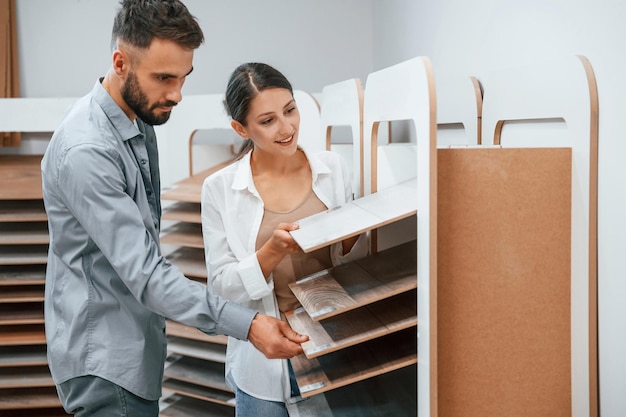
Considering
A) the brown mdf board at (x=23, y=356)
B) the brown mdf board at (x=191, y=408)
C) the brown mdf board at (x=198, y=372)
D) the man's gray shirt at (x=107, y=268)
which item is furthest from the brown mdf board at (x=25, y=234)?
the man's gray shirt at (x=107, y=268)

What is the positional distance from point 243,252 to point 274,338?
27 cm

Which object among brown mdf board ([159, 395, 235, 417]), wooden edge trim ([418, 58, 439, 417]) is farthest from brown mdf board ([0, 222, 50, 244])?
wooden edge trim ([418, 58, 439, 417])

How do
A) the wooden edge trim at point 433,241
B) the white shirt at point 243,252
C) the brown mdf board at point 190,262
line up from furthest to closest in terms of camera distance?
the brown mdf board at point 190,262 → the white shirt at point 243,252 → the wooden edge trim at point 433,241

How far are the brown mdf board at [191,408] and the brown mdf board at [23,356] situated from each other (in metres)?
0.58

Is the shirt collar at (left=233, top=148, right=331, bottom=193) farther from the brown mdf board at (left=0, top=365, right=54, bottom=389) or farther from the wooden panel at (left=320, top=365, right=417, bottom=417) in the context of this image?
the brown mdf board at (left=0, top=365, right=54, bottom=389)

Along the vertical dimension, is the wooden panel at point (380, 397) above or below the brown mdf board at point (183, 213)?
below

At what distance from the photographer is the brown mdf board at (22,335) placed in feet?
9.50

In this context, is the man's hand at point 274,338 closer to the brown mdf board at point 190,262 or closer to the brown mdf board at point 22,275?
the brown mdf board at point 190,262

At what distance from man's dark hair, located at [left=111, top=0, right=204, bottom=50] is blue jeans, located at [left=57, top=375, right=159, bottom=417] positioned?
73 centimetres

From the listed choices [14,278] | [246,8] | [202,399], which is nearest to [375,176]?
[202,399]

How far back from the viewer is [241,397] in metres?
1.60

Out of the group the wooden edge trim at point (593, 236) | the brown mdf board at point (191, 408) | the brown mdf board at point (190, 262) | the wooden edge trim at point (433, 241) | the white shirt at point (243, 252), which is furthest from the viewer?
the brown mdf board at point (191, 408)

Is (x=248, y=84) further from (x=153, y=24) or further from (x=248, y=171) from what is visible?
(x=153, y=24)

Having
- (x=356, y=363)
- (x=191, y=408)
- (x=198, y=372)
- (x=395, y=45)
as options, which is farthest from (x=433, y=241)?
(x=395, y=45)
